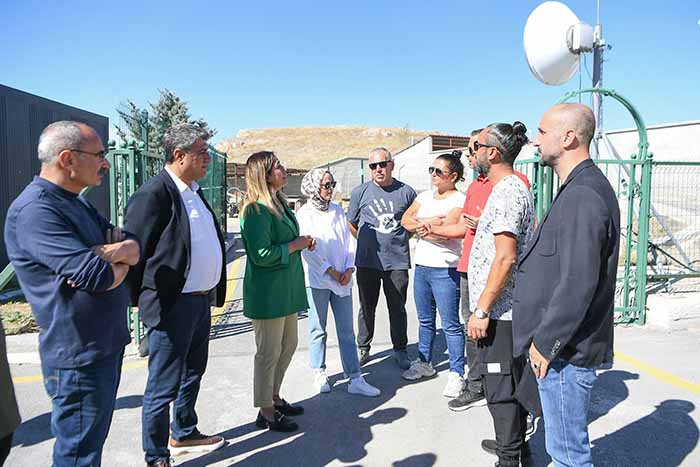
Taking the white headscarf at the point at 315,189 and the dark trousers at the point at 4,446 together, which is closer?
the dark trousers at the point at 4,446

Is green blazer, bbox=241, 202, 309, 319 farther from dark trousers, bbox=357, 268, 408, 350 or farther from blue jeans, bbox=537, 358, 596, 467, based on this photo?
blue jeans, bbox=537, 358, 596, 467

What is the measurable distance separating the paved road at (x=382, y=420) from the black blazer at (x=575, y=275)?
1.38 metres

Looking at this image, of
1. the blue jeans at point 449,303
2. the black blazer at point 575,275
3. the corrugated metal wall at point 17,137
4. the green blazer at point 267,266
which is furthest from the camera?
the corrugated metal wall at point 17,137

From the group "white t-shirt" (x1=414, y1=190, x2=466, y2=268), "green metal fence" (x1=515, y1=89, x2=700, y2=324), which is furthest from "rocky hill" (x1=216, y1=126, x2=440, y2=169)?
"white t-shirt" (x1=414, y1=190, x2=466, y2=268)

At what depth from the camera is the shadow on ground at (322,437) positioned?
3.07 metres

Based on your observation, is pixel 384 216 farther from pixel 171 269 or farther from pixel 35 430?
pixel 35 430

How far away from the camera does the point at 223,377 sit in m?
4.41

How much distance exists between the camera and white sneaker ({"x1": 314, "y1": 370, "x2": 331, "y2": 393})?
13.5 ft

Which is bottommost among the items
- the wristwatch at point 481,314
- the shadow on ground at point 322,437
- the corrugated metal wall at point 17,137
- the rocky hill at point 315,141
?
the shadow on ground at point 322,437

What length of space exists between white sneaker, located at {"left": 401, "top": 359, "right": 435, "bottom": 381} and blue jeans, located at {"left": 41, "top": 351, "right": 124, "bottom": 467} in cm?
280

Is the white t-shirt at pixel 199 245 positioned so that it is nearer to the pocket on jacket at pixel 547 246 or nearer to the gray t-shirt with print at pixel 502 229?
the gray t-shirt with print at pixel 502 229

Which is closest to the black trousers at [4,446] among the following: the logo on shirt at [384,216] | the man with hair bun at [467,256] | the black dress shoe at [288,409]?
the black dress shoe at [288,409]

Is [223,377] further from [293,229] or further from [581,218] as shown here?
[581,218]

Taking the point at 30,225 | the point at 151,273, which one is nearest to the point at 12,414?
the point at 30,225
